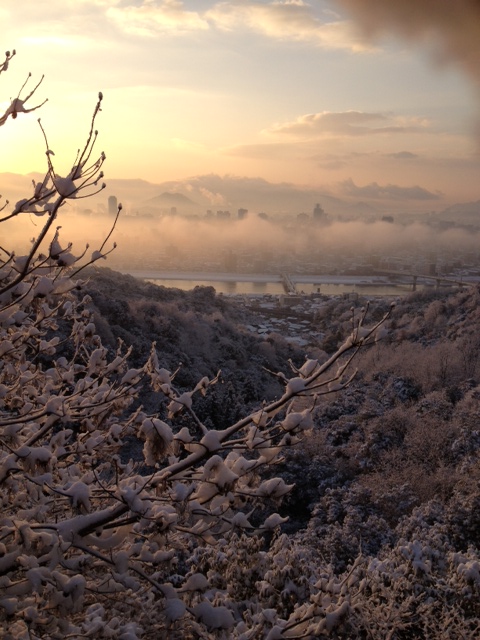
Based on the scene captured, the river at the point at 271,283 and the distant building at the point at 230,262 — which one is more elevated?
the distant building at the point at 230,262

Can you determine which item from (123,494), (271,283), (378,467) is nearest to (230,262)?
(271,283)

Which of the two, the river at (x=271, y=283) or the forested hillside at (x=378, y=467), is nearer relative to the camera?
the forested hillside at (x=378, y=467)

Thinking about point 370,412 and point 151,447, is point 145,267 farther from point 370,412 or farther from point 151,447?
point 151,447

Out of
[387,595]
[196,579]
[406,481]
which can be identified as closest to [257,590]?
[387,595]

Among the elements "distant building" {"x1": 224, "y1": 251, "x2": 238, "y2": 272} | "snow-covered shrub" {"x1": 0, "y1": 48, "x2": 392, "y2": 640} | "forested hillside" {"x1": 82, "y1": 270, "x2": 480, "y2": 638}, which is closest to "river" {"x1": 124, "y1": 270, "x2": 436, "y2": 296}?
"distant building" {"x1": 224, "y1": 251, "x2": 238, "y2": 272}

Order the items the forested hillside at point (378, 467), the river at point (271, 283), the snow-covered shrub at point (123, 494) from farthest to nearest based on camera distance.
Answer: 1. the river at point (271, 283)
2. the forested hillside at point (378, 467)
3. the snow-covered shrub at point (123, 494)

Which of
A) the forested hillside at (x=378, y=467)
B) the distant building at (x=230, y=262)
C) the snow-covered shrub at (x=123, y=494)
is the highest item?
the distant building at (x=230, y=262)

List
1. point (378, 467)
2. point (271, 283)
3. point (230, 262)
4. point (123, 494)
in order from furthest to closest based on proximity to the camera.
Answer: point (230, 262) → point (271, 283) → point (378, 467) → point (123, 494)

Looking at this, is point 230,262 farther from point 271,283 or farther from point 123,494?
point 123,494

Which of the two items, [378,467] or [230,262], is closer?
[378,467]

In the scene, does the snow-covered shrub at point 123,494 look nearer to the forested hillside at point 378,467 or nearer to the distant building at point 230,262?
the forested hillside at point 378,467

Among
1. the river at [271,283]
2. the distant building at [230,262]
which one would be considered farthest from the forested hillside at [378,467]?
the distant building at [230,262]

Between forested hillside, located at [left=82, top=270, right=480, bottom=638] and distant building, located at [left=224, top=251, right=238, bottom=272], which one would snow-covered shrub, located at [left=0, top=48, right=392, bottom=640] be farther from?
distant building, located at [left=224, top=251, right=238, bottom=272]

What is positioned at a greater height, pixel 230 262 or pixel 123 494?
pixel 230 262
